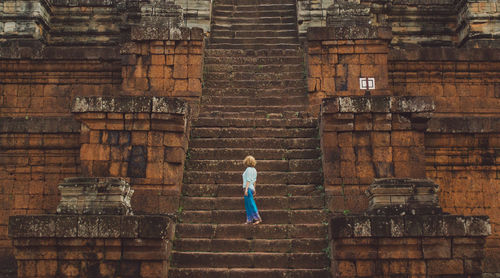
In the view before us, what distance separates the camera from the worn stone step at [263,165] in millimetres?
8180

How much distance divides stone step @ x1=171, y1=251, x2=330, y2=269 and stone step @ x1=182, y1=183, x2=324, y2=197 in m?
1.21

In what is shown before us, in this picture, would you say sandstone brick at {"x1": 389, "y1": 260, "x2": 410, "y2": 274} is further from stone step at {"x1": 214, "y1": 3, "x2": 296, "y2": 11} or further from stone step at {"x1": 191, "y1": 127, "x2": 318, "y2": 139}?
stone step at {"x1": 214, "y1": 3, "x2": 296, "y2": 11}

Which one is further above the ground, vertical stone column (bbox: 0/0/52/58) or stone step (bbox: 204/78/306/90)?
vertical stone column (bbox: 0/0/52/58)

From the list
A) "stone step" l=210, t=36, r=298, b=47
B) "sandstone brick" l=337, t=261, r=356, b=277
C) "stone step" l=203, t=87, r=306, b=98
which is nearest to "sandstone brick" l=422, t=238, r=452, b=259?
"sandstone brick" l=337, t=261, r=356, b=277

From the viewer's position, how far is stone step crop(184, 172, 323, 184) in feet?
26.1

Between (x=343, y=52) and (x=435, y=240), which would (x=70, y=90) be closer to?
(x=343, y=52)

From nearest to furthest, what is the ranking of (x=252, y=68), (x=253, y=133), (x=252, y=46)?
1. (x=253, y=133)
2. (x=252, y=68)
3. (x=252, y=46)

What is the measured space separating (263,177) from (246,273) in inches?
73.4

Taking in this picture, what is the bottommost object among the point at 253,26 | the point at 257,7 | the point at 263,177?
the point at 263,177

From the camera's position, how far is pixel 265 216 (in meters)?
7.34

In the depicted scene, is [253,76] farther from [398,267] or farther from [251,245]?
[398,267]

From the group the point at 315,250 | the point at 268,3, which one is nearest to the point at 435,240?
the point at 315,250

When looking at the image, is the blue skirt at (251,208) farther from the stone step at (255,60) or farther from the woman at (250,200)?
the stone step at (255,60)

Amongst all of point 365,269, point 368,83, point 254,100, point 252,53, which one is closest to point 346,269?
point 365,269
